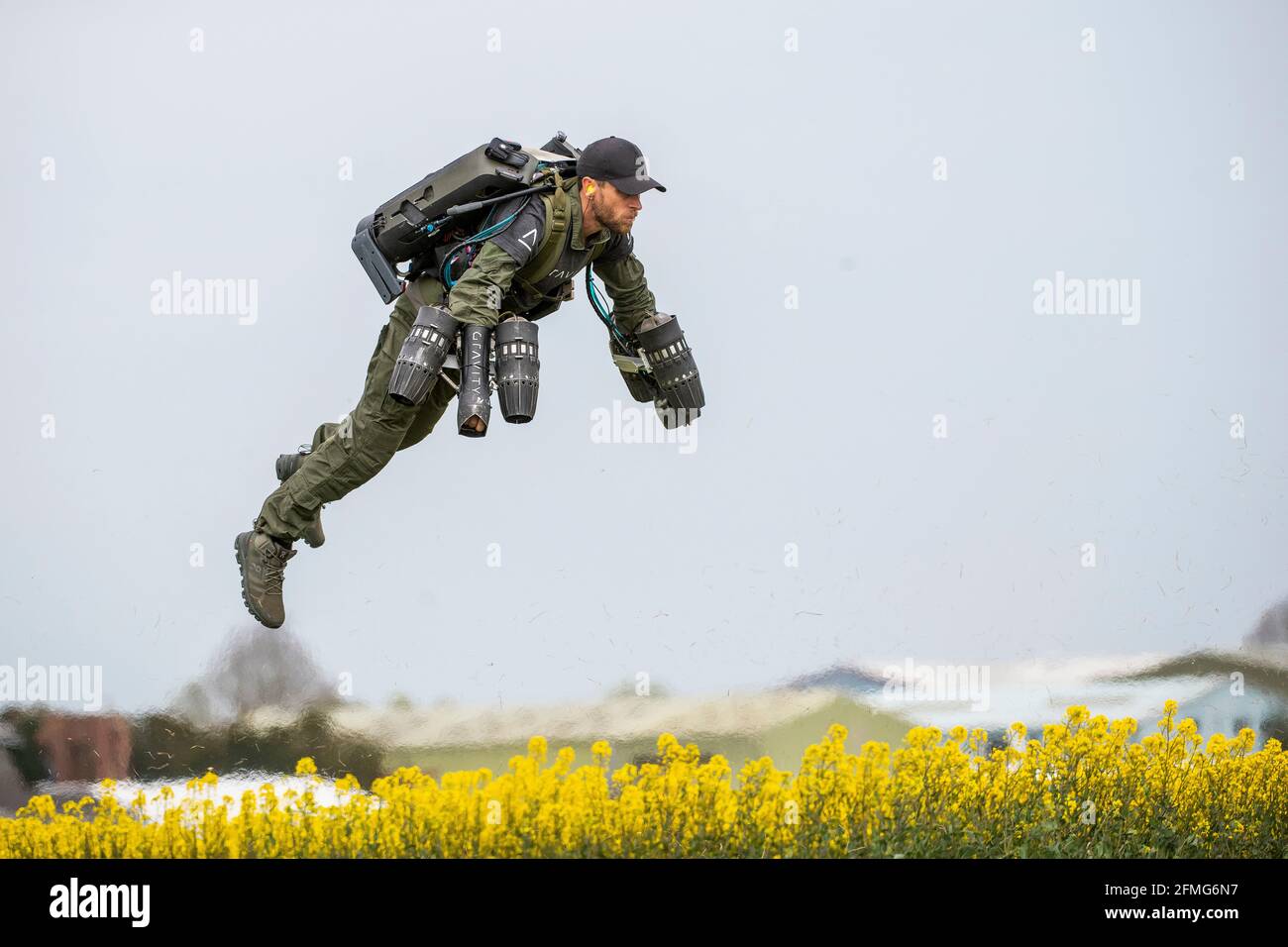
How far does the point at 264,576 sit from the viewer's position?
7762 mm

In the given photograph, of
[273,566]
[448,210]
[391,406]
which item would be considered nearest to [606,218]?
[448,210]

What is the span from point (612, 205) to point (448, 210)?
742 millimetres

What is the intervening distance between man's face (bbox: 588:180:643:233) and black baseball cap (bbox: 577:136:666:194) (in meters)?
0.03

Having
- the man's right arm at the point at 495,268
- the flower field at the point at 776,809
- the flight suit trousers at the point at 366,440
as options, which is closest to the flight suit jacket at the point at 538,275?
the man's right arm at the point at 495,268

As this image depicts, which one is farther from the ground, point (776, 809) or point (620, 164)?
point (620, 164)

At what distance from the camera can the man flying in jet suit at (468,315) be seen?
713 centimetres

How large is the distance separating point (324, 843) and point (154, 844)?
2.47 ft

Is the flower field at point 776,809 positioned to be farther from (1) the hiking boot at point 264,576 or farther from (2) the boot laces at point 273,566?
(2) the boot laces at point 273,566

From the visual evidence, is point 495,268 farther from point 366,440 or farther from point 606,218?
point 366,440

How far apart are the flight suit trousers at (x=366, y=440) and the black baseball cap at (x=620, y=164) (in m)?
0.96

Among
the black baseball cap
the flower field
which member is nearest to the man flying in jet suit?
the black baseball cap

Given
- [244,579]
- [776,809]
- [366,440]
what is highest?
[366,440]
